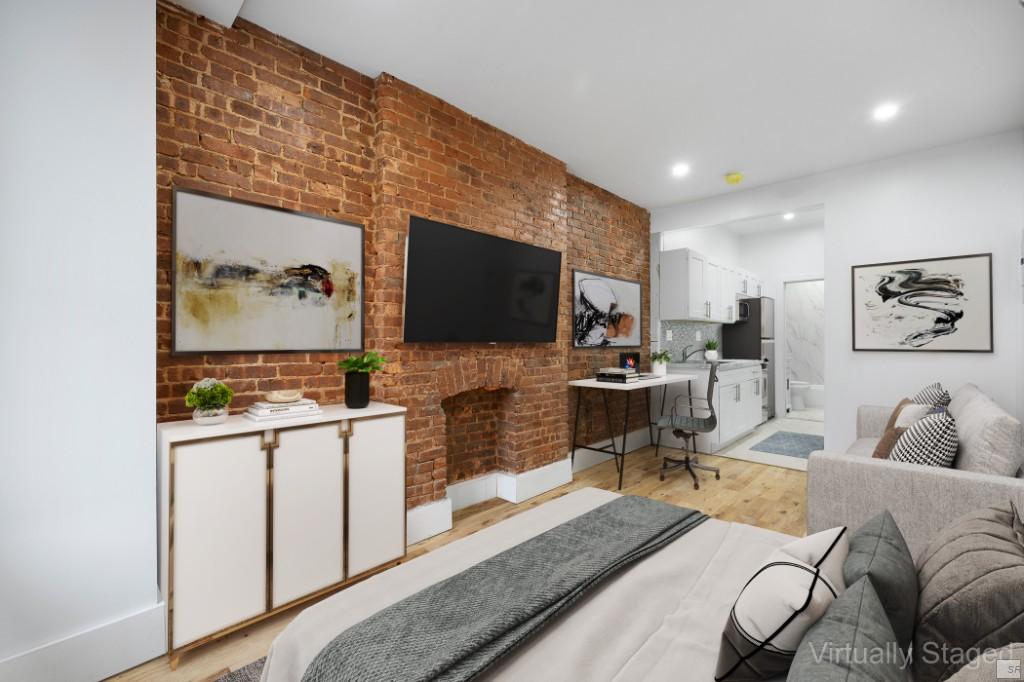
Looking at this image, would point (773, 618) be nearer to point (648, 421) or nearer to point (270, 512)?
point (270, 512)

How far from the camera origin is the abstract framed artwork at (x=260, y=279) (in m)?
2.13

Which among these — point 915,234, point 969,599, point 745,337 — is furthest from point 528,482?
point 745,337

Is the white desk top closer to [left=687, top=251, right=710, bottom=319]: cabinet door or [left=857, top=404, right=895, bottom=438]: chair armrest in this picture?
[left=687, top=251, right=710, bottom=319]: cabinet door

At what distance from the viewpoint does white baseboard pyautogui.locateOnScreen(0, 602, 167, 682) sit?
1.59 m

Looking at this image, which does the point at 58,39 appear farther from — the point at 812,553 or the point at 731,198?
the point at 731,198

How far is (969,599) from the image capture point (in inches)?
33.6

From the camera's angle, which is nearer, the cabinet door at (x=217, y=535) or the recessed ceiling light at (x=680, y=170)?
the cabinet door at (x=217, y=535)

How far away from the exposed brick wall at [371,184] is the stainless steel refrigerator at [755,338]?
3802 mm

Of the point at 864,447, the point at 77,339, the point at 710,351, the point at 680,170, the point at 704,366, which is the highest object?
the point at 680,170

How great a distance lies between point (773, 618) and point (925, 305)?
4.18 meters

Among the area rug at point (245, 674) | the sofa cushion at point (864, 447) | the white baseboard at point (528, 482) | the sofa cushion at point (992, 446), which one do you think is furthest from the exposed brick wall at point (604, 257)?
the area rug at point (245, 674)

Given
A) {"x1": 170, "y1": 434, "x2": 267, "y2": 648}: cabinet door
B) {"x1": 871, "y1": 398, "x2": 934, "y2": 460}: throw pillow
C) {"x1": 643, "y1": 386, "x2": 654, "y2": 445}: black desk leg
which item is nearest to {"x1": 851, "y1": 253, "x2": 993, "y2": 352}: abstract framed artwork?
{"x1": 871, "y1": 398, "x2": 934, "y2": 460}: throw pillow

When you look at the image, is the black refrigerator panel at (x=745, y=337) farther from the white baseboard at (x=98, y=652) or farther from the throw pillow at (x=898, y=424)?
the white baseboard at (x=98, y=652)

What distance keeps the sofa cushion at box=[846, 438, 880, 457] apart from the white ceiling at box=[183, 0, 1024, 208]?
2311 millimetres
